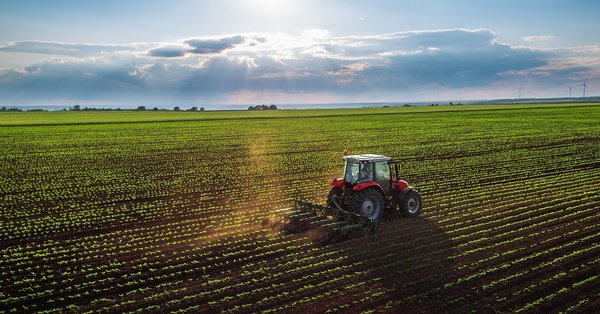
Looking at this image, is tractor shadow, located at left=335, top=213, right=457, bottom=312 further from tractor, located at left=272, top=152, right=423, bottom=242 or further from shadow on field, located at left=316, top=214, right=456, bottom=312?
tractor, located at left=272, top=152, right=423, bottom=242

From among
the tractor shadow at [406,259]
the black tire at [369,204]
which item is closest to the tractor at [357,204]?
the black tire at [369,204]

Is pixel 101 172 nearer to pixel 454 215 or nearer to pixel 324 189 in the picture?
pixel 324 189

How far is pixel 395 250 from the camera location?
12.9 metres

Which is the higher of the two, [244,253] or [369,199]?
[369,199]

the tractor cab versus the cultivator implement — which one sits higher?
the tractor cab

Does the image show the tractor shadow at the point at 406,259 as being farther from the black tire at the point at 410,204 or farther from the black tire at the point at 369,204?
the black tire at the point at 369,204

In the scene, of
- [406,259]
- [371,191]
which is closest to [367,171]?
[371,191]

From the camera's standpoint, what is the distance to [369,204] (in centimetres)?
1468

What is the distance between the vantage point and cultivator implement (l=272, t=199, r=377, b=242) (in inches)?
548

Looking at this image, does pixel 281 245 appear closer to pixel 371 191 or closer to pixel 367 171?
pixel 371 191

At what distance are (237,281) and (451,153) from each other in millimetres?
25391

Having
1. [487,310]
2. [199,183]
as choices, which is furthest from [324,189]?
[487,310]

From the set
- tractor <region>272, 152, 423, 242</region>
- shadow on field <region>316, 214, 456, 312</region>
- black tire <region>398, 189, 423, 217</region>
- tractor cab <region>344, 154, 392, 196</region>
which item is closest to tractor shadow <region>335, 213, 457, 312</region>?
shadow on field <region>316, 214, 456, 312</region>

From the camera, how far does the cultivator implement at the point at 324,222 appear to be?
1391cm
